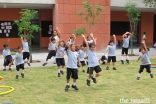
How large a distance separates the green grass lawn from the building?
31.4 feet

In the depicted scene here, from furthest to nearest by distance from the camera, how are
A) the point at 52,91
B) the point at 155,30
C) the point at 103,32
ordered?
the point at 155,30, the point at 103,32, the point at 52,91

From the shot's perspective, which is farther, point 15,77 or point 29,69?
point 29,69

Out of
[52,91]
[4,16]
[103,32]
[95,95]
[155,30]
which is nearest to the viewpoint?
[95,95]

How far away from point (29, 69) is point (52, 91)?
5207 millimetres

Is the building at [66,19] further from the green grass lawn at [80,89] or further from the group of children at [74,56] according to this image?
the green grass lawn at [80,89]

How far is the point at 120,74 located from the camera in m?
12.3

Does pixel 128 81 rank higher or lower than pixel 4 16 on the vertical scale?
lower

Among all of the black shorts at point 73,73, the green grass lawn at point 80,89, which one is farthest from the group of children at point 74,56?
the green grass lawn at point 80,89

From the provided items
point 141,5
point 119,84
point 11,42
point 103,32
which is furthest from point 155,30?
point 119,84

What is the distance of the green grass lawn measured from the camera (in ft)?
26.3

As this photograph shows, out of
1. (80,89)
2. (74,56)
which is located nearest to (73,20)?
(74,56)

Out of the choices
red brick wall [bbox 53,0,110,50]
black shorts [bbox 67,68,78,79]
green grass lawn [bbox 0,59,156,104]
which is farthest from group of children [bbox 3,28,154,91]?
red brick wall [bbox 53,0,110,50]

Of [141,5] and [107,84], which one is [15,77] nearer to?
[107,84]

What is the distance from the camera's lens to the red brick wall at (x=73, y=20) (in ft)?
70.7
